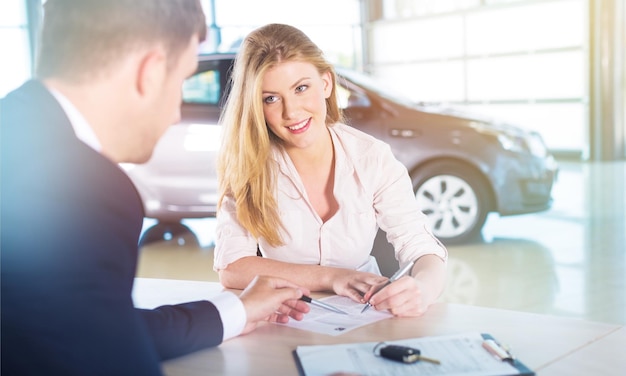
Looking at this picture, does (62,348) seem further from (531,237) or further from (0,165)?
(531,237)

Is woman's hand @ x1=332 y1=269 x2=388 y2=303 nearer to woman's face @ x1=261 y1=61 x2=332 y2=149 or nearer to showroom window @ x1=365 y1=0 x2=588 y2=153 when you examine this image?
woman's face @ x1=261 y1=61 x2=332 y2=149

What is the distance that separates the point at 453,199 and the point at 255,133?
3.26 meters

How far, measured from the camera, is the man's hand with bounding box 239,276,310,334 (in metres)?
1.57

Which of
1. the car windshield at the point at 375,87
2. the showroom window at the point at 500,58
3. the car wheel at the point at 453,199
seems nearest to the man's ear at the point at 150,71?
the car wheel at the point at 453,199

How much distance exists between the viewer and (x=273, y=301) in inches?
62.9

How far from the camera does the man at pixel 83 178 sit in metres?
0.84

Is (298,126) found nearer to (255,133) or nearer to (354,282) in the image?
(255,133)

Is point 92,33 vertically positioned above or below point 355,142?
above

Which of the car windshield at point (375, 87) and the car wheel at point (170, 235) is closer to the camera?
the car windshield at point (375, 87)

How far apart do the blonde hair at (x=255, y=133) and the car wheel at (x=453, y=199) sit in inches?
122

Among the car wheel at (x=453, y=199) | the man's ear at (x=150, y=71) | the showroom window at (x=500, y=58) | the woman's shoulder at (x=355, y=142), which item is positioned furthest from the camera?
the showroom window at (x=500, y=58)

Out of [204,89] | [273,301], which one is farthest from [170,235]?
[273,301]

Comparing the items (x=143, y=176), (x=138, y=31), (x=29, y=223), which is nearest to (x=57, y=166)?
(x=29, y=223)

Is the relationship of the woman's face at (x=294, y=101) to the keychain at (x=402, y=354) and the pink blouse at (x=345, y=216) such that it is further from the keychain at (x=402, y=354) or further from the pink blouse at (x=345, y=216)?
the keychain at (x=402, y=354)
